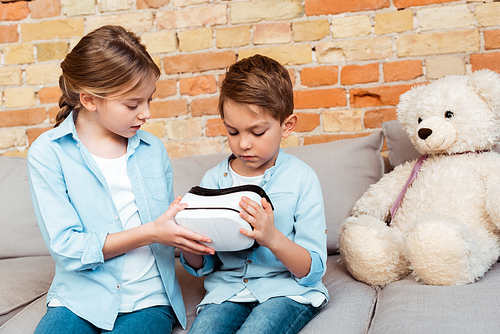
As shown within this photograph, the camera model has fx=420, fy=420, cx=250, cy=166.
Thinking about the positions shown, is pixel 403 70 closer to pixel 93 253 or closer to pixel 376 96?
pixel 376 96

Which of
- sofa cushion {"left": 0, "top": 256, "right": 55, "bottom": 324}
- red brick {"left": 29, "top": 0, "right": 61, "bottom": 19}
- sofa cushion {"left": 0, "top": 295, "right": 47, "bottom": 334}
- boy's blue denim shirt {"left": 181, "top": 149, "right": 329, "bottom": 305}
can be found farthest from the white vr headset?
red brick {"left": 29, "top": 0, "right": 61, "bottom": 19}

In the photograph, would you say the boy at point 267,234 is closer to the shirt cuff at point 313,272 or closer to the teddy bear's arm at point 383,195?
the shirt cuff at point 313,272

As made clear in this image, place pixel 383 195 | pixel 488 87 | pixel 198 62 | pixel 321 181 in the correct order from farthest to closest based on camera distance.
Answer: pixel 198 62
pixel 321 181
pixel 383 195
pixel 488 87

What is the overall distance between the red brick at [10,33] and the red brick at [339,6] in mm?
1302

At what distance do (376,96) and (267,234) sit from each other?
101 cm

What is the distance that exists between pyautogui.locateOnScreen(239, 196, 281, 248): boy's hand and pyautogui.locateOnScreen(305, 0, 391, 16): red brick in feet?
3.55

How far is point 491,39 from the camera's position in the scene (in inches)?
62.6

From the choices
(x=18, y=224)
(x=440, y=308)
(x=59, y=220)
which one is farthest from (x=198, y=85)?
(x=440, y=308)

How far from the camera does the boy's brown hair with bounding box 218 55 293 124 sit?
38.8 inches

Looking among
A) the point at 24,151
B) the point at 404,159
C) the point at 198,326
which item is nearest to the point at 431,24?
the point at 404,159

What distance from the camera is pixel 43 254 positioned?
1480mm

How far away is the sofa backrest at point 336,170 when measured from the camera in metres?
1.37

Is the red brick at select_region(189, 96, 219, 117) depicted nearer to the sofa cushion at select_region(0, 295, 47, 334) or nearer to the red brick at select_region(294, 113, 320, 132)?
the red brick at select_region(294, 113, 320, 132)

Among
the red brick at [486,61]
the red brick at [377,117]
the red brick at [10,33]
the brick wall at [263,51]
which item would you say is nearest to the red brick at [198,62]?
the brick wall at [263,51]
